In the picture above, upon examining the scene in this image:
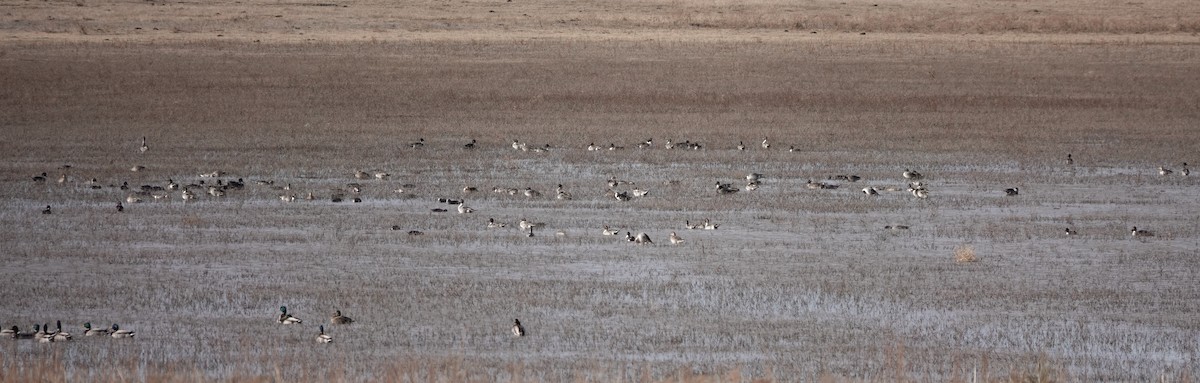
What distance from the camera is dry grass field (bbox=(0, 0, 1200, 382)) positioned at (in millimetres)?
10047

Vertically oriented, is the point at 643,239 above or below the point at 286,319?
above

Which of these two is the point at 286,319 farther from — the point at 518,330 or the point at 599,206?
the point at 599,206

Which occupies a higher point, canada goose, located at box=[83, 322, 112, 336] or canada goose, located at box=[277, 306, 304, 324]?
canada goose, located at box=[277, 306, 304, 324]

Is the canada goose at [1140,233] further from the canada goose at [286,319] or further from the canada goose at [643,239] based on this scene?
the canada goose at [286,319]

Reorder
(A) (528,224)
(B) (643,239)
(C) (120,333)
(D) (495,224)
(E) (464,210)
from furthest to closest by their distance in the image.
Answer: (E) (464,210) < (D) (495,224) < (A) (528,224) < (B) (643,239) < (C) (120,333)

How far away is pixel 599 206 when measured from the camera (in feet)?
50.4

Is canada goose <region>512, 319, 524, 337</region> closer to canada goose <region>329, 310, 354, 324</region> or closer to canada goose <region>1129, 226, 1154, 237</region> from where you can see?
canada goose <region>329, 310, 354, 324</region>

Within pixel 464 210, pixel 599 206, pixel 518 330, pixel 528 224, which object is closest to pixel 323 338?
pixel 518 330

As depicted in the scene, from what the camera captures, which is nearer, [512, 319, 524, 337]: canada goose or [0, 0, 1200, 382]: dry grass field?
[0, 0, 1200, 382]: dry grass field

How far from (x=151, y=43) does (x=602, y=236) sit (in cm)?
1845

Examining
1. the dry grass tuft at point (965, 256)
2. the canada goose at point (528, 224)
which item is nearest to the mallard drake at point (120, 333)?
the canada goose at point (528, 224)

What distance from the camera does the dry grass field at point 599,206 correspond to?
1005 cm

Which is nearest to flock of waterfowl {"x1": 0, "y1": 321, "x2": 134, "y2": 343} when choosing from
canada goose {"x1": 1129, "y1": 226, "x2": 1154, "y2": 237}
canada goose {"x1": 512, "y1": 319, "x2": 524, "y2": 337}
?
canada goose {"x1": 512, "y1": 319, "x2": 524, "y2": 337}

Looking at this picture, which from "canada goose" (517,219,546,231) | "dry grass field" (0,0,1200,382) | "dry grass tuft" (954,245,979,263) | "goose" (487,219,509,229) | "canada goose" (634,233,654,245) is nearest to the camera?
"dry grass field" (0,0,1200,382)
